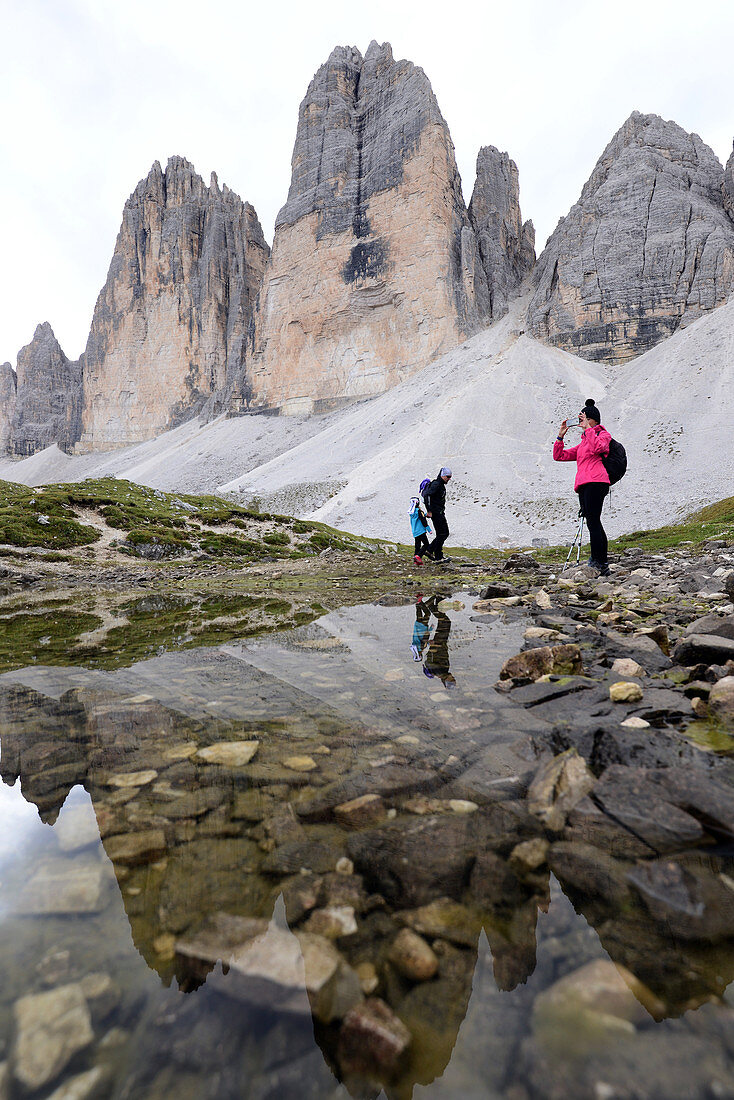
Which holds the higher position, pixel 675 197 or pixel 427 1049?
pixel 675 197

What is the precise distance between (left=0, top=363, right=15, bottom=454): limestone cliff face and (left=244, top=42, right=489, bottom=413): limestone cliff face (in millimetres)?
114033

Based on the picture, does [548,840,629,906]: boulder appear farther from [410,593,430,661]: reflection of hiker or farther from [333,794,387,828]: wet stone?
[410,593,430,661]: reflection of hiker

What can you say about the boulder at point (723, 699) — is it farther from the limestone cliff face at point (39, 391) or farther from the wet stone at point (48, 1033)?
the limestone cliff face at point (39, 391)

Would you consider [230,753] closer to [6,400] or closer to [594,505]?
[594,505]

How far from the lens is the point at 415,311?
93438 millimetres

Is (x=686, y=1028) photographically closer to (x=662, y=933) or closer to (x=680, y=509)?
(x=662, y=933)

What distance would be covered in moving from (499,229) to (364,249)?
27785 millimetres

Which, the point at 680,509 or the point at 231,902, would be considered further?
the point at 680,509

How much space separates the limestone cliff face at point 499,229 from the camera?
96.1m

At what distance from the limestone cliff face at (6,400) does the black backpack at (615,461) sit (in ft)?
694

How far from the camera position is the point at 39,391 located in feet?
564

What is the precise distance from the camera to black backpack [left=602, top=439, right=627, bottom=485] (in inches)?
455

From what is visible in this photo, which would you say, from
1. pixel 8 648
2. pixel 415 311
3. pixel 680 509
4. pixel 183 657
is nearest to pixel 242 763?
pixel 183 657

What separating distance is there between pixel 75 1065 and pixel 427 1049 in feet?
3.30
